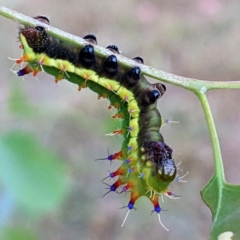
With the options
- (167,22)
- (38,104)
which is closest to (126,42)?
(167,22)

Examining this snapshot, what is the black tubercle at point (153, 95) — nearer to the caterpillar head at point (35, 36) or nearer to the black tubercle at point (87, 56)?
the black tubercle at point (87, 56)

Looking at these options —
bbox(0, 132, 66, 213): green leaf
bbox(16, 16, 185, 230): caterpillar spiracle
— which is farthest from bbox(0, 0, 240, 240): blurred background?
bbox(16, 16, 185, 230): caterpillar spiracle

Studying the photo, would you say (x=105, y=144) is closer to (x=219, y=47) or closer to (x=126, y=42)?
(x=126, y=42)

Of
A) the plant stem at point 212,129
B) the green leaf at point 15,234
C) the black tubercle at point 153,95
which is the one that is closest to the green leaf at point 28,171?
the green leaf at point 15,234

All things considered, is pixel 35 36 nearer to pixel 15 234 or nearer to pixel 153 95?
pixel 153 95

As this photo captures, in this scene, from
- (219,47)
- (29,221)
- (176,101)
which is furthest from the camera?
(219,47)

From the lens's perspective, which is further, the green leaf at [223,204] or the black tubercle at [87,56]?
the black tubercle at [87,56]
